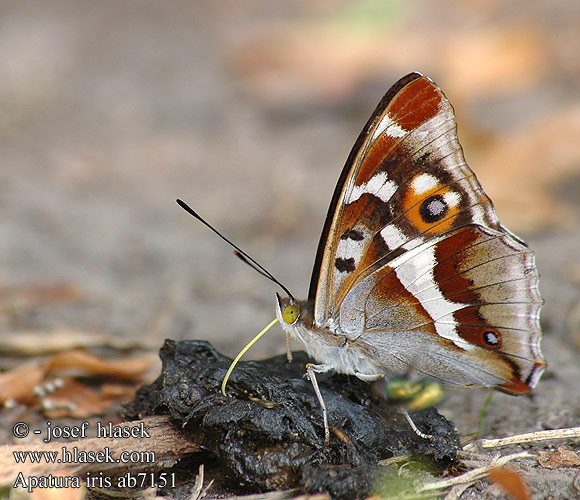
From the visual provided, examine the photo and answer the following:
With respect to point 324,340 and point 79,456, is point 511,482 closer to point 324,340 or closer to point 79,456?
point 324,340

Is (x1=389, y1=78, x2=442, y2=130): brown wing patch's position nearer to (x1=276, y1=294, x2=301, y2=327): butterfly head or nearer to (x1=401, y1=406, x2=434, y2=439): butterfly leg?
(x1=276, y1=294, x2=301, y2=327): butterfly head

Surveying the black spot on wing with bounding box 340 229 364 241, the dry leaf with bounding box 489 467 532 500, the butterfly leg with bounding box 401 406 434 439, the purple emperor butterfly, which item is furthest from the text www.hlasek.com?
the dry leaf with bounding box 489 467 532 500

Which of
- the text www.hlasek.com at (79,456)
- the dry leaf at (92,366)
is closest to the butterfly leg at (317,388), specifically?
the text www.hlasek.com at (79,456)

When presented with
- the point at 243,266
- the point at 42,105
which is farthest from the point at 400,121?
the point at 42,105

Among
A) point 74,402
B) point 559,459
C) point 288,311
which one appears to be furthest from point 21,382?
point 559,459

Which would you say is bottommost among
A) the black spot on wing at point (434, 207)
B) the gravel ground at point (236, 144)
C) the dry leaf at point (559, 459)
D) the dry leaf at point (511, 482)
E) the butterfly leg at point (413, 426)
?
the dry leaf at point (511, 482)

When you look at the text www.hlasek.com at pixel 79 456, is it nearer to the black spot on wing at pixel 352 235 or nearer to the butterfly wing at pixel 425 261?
the butterfly wing at pixel 425 261

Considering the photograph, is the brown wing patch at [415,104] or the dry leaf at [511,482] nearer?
the dry leaf at [511,482]
